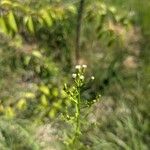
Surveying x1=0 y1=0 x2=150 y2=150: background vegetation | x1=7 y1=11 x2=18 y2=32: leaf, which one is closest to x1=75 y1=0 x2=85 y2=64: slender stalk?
x1=0 y1=0 x2=150 y2=150: background vegetation

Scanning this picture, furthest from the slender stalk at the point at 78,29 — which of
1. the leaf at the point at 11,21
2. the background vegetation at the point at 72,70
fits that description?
the leaf at the point at 11,21

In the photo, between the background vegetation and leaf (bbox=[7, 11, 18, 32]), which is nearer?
the background vegetation

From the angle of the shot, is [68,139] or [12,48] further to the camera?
[12,48]

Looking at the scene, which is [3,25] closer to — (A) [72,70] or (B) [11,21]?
(B) [11,21]

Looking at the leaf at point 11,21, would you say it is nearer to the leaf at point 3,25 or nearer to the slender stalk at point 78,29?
the leaf at point 3,25

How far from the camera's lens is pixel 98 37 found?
422 centimetres

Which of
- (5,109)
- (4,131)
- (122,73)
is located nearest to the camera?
(4,131)

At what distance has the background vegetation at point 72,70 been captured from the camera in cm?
361

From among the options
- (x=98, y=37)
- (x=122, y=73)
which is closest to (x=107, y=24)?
(x=98, y=37)

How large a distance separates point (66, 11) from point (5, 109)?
2.94 ft

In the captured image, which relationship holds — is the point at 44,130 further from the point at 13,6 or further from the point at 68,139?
the point at 13,6

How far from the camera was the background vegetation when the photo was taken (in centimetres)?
361

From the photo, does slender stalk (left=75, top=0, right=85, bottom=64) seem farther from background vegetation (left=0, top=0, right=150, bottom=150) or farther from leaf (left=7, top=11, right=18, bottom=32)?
leaf (left=7, top=11, right=18, bottom=32)

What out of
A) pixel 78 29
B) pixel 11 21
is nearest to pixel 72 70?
pixel 78 29
